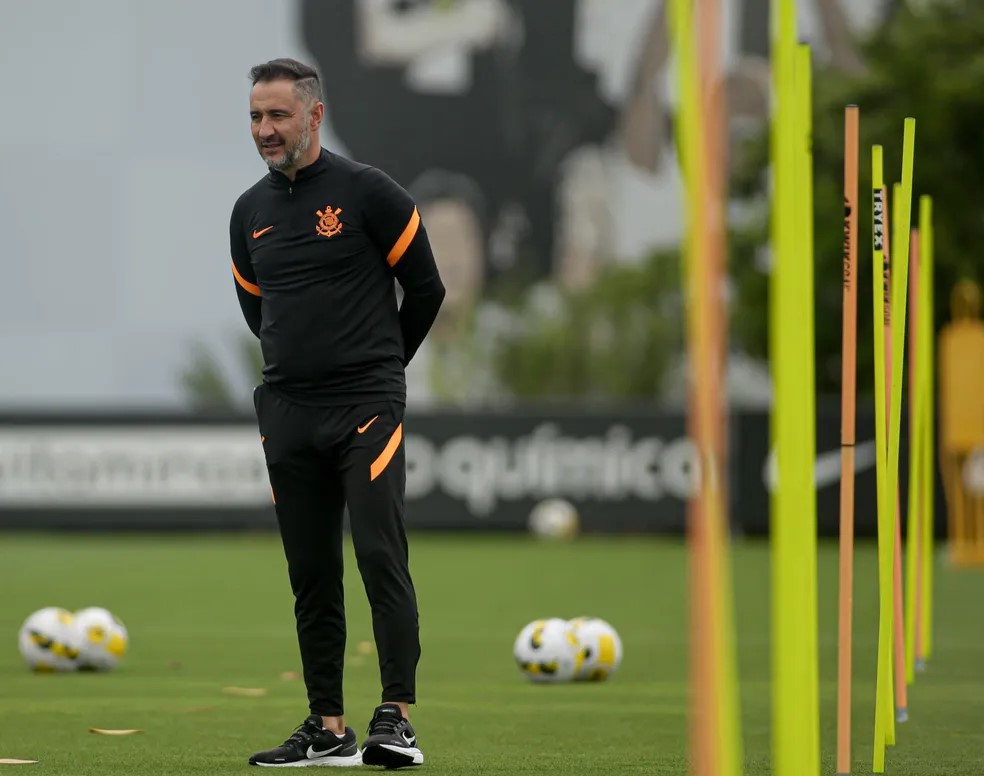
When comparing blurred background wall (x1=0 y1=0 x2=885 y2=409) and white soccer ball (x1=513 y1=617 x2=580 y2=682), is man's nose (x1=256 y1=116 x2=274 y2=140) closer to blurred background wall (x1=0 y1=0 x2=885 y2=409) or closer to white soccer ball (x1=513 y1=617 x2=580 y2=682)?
white soccer ball (x1=513 y1=617 x2=580 y2=682)

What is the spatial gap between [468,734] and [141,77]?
30099mm

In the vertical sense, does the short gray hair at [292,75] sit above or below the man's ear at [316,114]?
above

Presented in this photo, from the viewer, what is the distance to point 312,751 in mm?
6383

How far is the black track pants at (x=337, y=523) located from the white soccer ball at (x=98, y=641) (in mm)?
3471

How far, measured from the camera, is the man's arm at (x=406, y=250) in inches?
246

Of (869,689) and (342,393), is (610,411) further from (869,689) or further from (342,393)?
(342,393)

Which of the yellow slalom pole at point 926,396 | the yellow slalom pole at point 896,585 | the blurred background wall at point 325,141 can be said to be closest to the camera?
the yellow slalom pole at point 896,585

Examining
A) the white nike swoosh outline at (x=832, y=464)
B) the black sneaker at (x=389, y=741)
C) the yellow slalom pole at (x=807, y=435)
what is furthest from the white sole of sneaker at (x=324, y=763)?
the white nike swoosh outline at (x=832, y=464)

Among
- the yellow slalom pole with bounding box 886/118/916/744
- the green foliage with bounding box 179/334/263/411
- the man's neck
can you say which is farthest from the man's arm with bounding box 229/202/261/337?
the green foliage with bounding box 179/334/263/411

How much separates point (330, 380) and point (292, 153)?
0.71 meters

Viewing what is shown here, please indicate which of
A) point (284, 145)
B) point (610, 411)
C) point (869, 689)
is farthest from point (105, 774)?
point (610, 411)

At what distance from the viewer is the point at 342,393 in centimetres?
627

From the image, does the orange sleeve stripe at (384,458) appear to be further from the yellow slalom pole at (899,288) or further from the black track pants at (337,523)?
the yellow slalom pole at (899,288)

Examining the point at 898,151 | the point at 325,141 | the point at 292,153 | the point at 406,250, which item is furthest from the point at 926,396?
the point at 325,141
